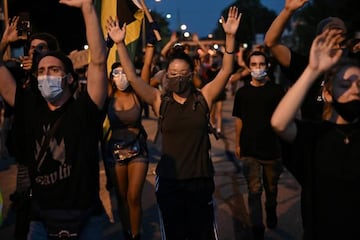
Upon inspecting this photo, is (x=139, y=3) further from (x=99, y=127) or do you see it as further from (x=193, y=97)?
(x=99, y=127)

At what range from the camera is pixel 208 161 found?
486cm

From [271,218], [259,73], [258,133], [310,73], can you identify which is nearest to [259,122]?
[258,133]

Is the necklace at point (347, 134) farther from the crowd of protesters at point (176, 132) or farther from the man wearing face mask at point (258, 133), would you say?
the man wearing face mask at point (258, 133)

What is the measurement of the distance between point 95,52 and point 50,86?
0.37 metres

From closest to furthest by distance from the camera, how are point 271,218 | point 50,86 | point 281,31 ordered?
point 50,86
point 281,31
point 271,218

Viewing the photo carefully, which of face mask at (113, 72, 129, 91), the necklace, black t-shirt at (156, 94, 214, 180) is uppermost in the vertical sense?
face mask at (113, 72, 129, 91)

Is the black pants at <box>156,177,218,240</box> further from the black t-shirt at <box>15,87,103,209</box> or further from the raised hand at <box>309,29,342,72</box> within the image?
the raised hand at <box>309,29,342,72</box>

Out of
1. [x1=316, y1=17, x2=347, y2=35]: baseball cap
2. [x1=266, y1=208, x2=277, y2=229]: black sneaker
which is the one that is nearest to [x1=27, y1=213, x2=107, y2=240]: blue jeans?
[x1=316, y1=17, x2=347, y2=35]: baseball cap

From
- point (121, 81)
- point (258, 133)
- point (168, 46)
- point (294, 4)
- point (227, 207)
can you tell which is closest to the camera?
point (294, 4)

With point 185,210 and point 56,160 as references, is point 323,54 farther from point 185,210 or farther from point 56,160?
point 185,210

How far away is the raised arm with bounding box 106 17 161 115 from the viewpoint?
4.49m

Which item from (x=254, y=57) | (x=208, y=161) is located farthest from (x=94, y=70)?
(x=254, y=57)

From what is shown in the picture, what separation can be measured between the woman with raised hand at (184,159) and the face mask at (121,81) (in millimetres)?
1561

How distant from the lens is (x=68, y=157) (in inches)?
148
